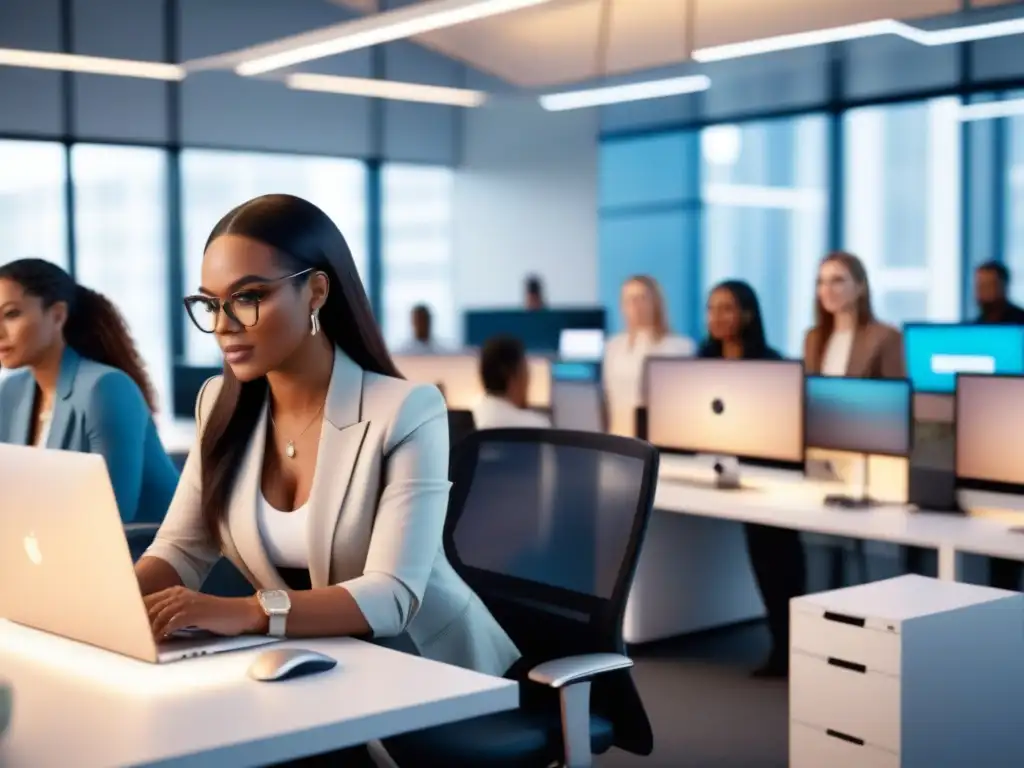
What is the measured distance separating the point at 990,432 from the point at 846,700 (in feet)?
4.11

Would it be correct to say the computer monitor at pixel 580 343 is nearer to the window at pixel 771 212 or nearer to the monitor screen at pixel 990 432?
the window at pixel 771 212

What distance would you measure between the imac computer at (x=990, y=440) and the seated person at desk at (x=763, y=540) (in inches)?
35.5

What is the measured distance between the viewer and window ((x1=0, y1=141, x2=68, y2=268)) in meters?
10.2

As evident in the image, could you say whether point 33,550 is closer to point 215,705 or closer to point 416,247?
point 215,705

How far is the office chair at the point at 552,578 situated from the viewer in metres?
2.19

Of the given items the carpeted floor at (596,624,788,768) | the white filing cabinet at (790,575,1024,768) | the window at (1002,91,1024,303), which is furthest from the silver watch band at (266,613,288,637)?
the window at (1002,91,1024,303)

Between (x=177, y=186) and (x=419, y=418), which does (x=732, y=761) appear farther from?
(x=177, y=186)

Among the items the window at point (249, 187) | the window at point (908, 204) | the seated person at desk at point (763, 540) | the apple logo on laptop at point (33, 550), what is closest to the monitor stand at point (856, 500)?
the seated person at desk at point (763, 540)

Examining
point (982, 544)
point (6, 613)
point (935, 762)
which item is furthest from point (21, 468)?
point (982, 544)

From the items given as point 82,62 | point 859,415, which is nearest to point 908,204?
point 859,415

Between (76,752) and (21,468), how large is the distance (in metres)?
0.56

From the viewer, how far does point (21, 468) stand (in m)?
1.88

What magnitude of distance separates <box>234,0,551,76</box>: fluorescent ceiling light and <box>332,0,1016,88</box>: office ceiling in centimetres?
319

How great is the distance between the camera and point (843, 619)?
118 inches
